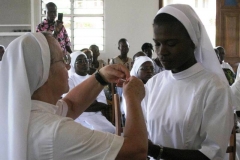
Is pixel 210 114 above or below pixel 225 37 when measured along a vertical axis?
below

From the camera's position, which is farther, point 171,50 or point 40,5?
point 40,5

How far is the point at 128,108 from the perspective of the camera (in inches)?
53.4

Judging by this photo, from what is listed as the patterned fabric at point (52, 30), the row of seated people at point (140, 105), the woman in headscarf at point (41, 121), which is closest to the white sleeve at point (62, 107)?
the row of seated people at point (140, 105)

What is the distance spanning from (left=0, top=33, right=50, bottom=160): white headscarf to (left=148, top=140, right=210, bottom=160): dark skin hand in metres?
0.53

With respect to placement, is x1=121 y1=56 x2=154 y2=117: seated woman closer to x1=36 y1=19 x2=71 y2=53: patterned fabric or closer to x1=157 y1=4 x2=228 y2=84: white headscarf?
x1=36 y1=19 x2=71 y2=53: patterned fabric

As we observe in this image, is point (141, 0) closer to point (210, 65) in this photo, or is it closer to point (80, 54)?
point (80, 54)

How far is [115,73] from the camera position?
178 cm

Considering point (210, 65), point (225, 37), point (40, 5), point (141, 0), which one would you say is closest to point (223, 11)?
point (225, 37)

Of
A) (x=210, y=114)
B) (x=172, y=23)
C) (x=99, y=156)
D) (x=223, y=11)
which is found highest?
(x=223, y=11)

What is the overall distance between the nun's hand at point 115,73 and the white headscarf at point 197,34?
38cm

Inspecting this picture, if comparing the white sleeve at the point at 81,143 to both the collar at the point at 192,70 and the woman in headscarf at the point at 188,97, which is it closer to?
the woman in headscarf at the point at 188,97

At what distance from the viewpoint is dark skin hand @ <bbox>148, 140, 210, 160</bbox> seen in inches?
56.4

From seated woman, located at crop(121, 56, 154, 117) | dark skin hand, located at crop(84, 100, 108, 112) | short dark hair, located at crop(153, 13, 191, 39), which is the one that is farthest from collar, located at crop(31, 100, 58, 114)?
dark skin hand, located at crop(84, 100, 108, 112)

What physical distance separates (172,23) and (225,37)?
24.8 feet
